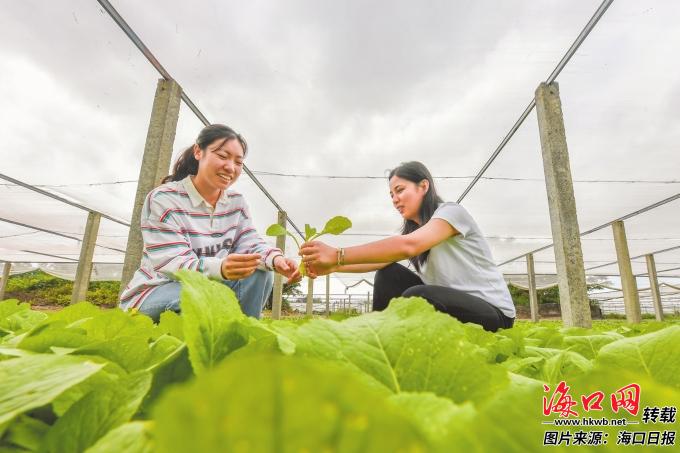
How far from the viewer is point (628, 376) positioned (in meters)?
0.20

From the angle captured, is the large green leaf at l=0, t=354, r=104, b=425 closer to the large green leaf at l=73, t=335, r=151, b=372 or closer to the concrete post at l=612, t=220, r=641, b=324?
the large green leaf at l=73, t=335, r=151, b=372

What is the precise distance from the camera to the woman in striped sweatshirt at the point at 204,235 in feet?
6.06

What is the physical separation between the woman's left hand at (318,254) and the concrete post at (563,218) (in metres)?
2.06

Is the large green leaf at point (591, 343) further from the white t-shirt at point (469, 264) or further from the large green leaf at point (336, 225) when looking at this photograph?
the white t-shirt at point (469, 264)

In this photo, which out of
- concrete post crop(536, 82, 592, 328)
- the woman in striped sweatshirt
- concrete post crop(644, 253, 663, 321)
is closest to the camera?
the woman in striped sweatshirt

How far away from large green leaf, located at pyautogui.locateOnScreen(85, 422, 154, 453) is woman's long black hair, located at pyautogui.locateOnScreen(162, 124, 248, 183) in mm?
2226

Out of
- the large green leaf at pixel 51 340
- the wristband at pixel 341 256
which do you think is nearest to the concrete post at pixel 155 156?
the wristband at pixel 341 256

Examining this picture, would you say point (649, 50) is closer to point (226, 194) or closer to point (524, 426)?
point (226, 194)

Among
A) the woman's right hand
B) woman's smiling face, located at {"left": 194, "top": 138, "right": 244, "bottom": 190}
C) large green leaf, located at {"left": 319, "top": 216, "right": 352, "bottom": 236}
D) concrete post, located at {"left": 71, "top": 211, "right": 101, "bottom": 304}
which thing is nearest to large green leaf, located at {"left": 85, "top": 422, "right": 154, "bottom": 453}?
large green leaf, located at {"left": 319, "top": 216, "right": 352, "bottom": 236}

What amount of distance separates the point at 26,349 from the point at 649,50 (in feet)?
17.9

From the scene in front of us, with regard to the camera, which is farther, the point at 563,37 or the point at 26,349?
the point at 563,37

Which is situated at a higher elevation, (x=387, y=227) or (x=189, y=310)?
(x=387, y=227)

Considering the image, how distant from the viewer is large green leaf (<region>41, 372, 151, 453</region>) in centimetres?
27

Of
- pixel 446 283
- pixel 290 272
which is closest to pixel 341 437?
pixel 290 272
